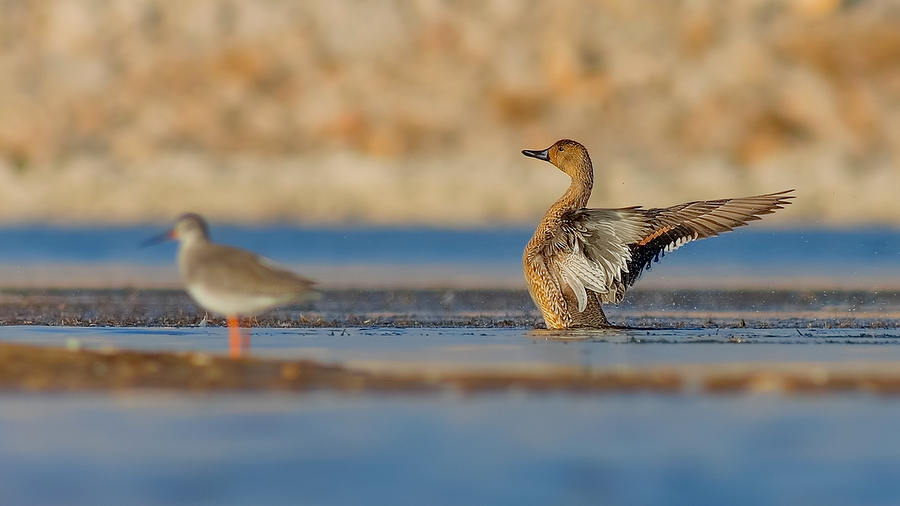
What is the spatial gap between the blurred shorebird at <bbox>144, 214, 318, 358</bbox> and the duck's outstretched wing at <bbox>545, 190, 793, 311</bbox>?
252 cm

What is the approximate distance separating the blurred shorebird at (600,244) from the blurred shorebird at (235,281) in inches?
99.3

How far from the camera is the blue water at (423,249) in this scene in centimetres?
3092

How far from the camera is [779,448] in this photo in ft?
22.9

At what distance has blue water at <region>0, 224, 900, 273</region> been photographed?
30922 millimetres

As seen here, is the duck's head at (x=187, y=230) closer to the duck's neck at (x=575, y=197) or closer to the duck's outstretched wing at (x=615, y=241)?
the duck's outstretched wing at (x=615, y=241)

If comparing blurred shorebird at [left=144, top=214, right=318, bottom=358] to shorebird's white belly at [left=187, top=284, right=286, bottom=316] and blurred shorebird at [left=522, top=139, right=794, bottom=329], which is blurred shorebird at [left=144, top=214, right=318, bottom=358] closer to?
shorebird's white belly at [left=187, top=284, right=286, bottom=316]

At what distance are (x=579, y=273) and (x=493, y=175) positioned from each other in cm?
5629

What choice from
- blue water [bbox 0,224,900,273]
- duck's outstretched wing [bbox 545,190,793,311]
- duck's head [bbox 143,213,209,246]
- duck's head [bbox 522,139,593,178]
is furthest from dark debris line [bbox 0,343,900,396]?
blue water [bbox 0,224,900,273]

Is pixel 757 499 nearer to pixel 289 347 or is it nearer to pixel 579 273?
pixel 289 347

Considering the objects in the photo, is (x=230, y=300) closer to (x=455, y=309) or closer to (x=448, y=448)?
(x=448, y=448)

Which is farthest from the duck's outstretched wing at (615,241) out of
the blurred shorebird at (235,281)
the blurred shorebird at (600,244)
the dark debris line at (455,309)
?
the blurred shorebird at (235,281)

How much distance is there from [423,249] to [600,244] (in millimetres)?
26856

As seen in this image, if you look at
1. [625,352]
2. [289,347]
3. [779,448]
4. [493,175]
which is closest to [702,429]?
[779,448]

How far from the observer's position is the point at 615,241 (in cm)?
1231
